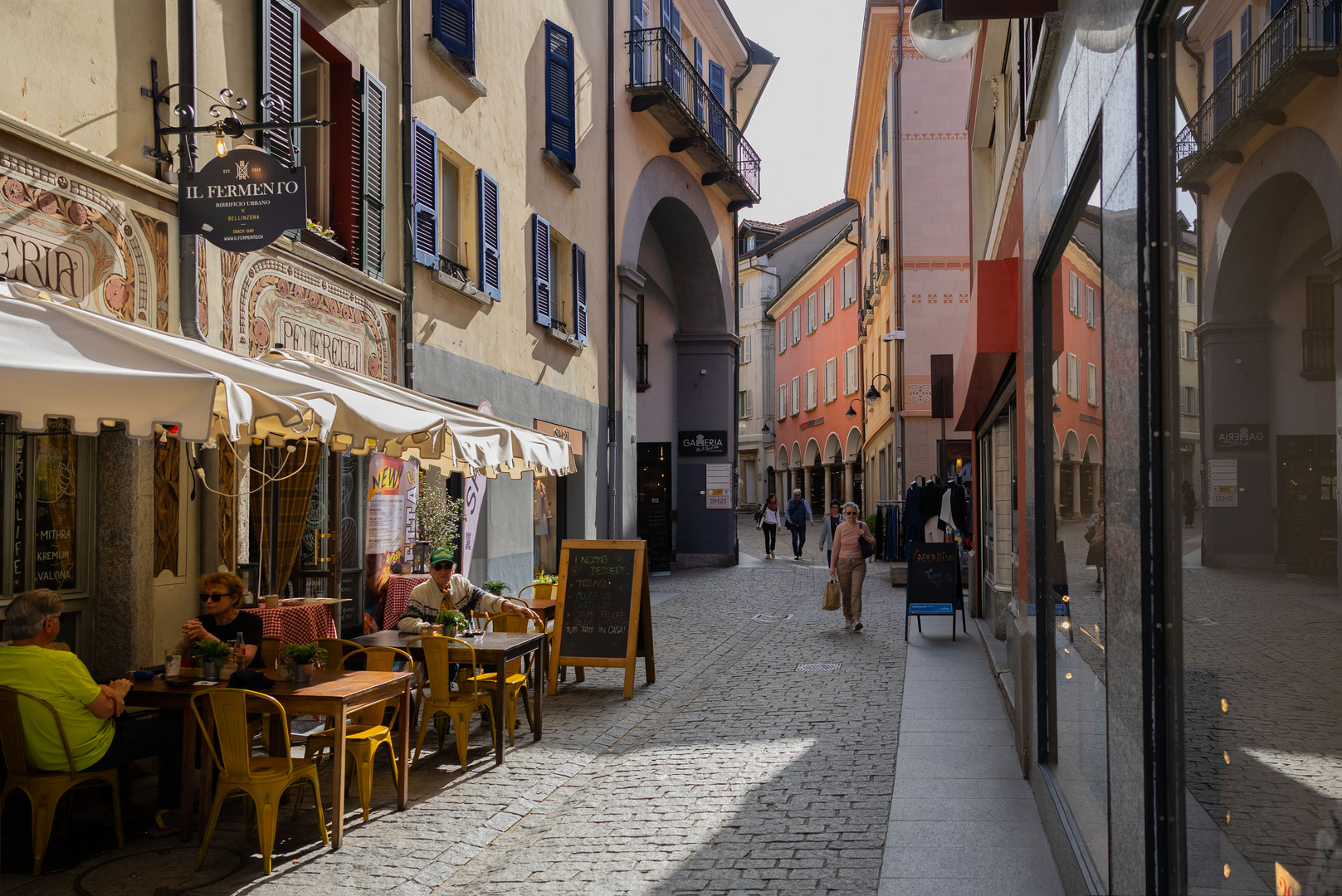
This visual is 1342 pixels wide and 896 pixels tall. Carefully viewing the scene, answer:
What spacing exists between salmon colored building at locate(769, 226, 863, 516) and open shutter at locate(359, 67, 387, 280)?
31959mm

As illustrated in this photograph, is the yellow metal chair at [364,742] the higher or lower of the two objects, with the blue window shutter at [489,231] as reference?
lower

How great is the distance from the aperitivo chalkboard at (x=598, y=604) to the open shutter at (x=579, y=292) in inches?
307

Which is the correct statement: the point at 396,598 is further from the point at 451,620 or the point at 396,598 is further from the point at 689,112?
the point at 689,112

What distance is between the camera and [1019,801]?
610 cm

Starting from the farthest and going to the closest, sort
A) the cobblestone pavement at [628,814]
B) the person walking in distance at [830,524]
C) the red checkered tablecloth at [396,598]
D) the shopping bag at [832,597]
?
1. the person walking in distance at [830,524]
2. the shopping bag at [832,597]
3. the red checkered tablecloth at [396,598]
4. the cobblestone pavement at [628,814]

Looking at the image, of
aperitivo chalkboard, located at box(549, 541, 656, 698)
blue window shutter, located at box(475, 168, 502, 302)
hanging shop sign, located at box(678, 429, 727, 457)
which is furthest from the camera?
hanging shop sign, located at box(678, 429, 727, 457)

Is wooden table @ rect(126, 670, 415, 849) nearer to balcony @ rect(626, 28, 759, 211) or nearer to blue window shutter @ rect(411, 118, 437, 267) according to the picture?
blue window shutter @ rect(411, 118, 437, 267)

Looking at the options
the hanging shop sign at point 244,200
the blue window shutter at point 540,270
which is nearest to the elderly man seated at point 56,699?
the hanging shop sign at point 244,200

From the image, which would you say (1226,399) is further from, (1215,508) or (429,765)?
(429,765)

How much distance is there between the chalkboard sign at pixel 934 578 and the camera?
1269cm

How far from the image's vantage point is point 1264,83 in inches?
78.9

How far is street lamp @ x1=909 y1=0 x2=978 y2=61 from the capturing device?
6.03m

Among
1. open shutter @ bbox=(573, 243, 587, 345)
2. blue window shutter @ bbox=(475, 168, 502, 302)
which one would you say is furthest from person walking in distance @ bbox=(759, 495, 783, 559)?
blue window shutter @ bbox=(475, 168, 502, 302)

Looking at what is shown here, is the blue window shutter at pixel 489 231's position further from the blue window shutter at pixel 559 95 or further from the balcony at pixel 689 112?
the balcony at pixel 689 112
